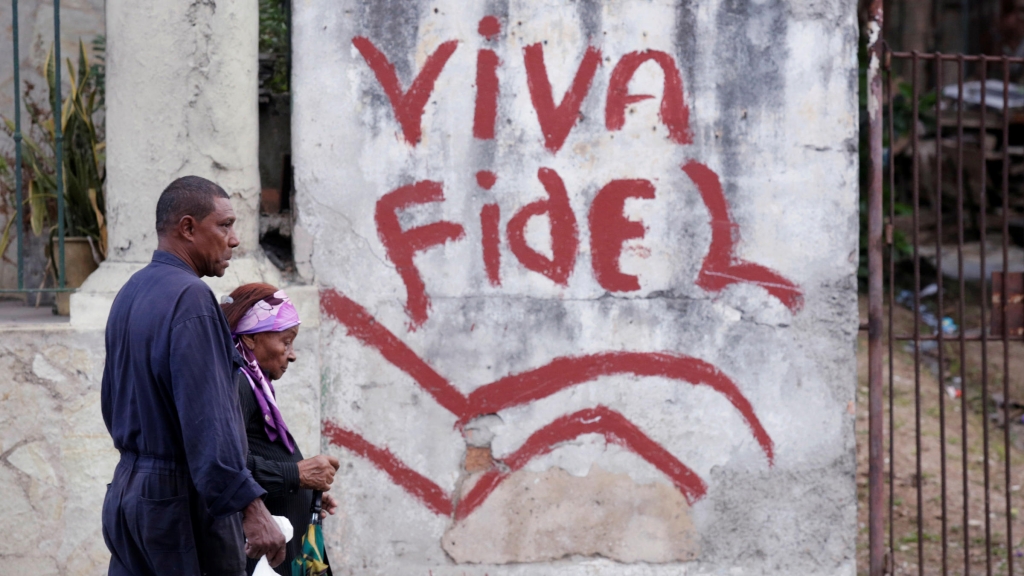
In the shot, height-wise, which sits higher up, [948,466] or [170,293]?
[170,293]

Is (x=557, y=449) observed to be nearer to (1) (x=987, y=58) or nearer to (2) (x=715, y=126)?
(2) (x=715, y=126)

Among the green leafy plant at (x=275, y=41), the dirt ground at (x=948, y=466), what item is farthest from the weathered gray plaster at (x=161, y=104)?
the dirt ground at (x=948, y=466)

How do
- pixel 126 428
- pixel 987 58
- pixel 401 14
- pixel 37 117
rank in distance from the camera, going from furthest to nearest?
pixel 37 117 < pixel 987 58 < pixel 401 14 < pixel 126 428

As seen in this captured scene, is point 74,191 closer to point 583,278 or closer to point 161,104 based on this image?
point 161,104

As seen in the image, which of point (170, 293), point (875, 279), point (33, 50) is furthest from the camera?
point (33, 50)

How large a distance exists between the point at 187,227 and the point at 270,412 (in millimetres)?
562

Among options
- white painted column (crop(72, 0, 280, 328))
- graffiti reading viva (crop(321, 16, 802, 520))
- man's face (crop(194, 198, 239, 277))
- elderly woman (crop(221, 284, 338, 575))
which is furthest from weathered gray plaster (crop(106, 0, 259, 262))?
man's face (crop(194, 198, 239, 277))

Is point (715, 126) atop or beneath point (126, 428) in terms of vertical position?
atop

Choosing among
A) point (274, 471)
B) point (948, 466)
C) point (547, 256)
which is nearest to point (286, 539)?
point (274, 471)

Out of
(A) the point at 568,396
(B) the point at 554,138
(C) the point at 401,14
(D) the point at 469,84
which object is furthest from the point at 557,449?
(C) the point at 401,14

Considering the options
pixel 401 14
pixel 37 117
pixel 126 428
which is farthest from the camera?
pixel 37 117

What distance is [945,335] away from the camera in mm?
4477

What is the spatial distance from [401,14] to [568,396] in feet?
5.11

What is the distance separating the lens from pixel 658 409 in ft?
12.4
